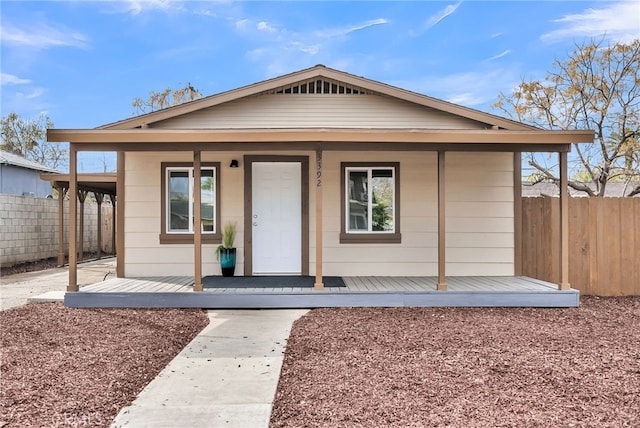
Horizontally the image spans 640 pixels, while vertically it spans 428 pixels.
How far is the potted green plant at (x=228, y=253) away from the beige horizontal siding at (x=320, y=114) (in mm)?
1988

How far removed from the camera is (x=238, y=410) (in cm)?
307

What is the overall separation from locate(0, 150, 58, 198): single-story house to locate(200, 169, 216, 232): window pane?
13077 mm

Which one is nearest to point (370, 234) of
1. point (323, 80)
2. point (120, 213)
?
point (323, 80)

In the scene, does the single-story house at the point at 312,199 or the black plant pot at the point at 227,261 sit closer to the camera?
the black plant pot at the point at 227,261

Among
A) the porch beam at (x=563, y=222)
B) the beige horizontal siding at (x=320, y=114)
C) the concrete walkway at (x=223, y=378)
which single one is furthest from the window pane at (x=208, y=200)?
the porch beam at (x=563, y=222)

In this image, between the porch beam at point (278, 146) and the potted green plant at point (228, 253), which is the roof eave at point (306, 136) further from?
the potted green plant at point (228, 253)

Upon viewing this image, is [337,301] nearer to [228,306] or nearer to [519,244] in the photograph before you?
[228,306]

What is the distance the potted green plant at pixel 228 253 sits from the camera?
770 cm

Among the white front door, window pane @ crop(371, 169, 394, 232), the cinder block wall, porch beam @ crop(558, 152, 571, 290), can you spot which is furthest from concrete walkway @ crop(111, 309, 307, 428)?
the cinder block wall

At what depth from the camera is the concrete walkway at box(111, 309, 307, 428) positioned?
2.94 metres

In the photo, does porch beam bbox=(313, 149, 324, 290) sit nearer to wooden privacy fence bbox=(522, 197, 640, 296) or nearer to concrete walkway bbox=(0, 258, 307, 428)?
concrete walkway bbox=(0, 258, 307, 428)

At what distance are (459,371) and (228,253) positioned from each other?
489 centimetres

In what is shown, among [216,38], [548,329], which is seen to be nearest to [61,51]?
[216,38]

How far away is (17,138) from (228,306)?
27.4m
